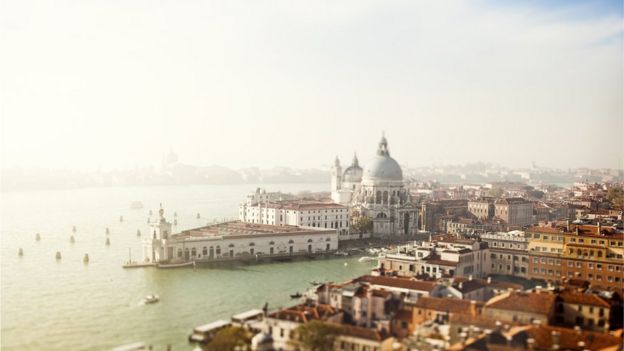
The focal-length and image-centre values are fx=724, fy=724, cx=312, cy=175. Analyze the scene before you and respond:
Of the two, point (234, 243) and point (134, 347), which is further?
point (234, 243)

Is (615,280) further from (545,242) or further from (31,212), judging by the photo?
(31,212)

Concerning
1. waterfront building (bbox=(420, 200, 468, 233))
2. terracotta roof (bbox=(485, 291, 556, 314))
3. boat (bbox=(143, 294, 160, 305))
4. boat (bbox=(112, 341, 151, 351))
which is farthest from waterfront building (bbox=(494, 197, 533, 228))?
boat (bbox=(112, 341, 151, 351))

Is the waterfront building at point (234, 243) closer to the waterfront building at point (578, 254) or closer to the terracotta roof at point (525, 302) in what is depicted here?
the waterfront building at point (578, 254)

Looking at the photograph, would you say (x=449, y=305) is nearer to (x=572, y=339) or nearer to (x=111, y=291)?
(x=572, y=339)

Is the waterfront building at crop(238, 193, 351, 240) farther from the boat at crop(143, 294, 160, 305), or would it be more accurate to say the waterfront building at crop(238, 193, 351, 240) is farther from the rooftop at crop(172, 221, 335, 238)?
the boat at crop(143, 294, 160, 305)

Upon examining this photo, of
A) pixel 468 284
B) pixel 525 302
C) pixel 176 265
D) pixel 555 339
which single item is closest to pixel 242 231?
pixel 176 265

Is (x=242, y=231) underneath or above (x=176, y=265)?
above
